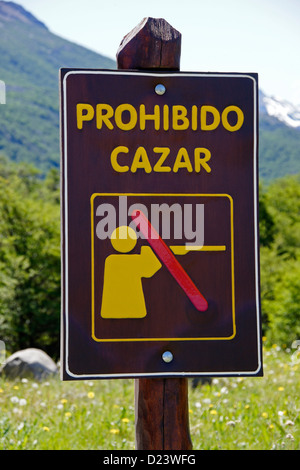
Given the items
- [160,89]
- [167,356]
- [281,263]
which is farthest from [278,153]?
[167,356]

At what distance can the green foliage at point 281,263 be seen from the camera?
21.4 meters

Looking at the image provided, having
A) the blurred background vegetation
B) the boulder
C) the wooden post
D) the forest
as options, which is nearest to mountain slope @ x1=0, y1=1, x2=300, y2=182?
the blurred background vegetation

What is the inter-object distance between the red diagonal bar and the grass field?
7.03ft

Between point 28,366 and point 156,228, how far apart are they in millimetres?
6180

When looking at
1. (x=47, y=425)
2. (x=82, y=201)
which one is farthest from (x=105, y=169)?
(x=47, y=425)

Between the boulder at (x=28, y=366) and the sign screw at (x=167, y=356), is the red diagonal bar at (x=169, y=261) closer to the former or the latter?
the sign screw at (x=167, y=356)

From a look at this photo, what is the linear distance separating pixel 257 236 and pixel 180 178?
17.0 inches

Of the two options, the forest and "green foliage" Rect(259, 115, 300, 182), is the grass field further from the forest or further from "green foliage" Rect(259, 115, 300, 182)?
"green foliage" Rect(259, 115, 300, 182)

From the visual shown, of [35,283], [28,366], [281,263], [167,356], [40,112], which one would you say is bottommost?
[28,366]

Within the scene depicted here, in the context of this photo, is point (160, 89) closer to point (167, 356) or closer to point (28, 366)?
point (167, 356)

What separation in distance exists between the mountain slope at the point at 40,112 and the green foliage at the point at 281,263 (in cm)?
2132

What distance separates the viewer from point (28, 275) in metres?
24.5

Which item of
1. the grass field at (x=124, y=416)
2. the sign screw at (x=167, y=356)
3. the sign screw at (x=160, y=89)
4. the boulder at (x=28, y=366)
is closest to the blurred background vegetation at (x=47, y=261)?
the sign screw at (x=160, y=89)

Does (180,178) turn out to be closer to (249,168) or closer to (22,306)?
(249,168)
